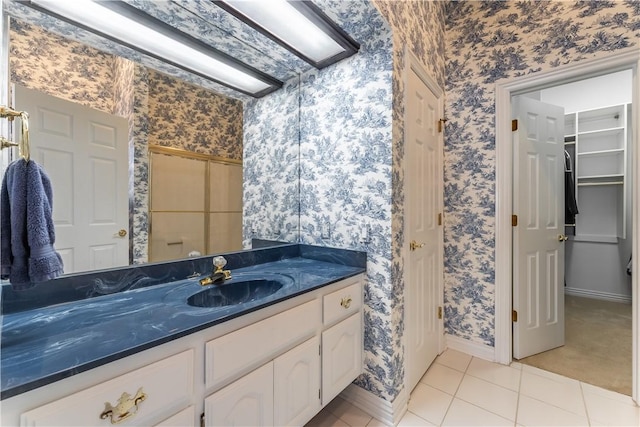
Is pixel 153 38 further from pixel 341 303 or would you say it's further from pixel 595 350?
pixel 595 350

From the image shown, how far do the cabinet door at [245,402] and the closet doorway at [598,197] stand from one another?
3.06 meters

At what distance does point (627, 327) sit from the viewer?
247 centimetres

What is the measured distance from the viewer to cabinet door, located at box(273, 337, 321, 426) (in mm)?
1055

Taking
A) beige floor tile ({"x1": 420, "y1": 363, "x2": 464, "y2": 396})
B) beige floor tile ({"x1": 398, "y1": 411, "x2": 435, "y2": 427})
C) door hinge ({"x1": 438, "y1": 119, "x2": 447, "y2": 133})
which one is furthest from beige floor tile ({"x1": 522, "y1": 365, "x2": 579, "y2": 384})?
door hinge ({"x1": 438, "y1": 119, "x2": 447, "y2": 133})

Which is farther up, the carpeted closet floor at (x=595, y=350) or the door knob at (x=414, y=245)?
the door knob at (x=414, y=245)

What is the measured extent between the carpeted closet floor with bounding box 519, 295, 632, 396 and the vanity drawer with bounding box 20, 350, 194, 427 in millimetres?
2346

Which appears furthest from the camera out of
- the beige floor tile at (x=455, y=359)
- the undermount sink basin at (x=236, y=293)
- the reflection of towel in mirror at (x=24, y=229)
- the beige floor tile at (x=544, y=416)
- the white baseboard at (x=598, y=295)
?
the white baseboard at (x=598, y=295)

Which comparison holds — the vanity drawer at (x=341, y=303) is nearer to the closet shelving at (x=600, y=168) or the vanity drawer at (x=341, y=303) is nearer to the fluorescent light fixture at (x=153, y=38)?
the fluorescent light fixture at (x=153, y=38)

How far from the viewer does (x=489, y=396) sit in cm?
164

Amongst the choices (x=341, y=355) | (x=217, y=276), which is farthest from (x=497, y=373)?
(x=217, y=276)

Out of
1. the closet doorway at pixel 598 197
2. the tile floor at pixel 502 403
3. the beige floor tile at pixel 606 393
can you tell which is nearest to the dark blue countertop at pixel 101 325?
the tile floor at pixel 502 403

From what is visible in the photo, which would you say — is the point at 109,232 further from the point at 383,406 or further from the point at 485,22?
the point at 485,22

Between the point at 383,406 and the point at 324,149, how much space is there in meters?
1.51

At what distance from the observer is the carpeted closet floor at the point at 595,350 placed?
1.79 metres
